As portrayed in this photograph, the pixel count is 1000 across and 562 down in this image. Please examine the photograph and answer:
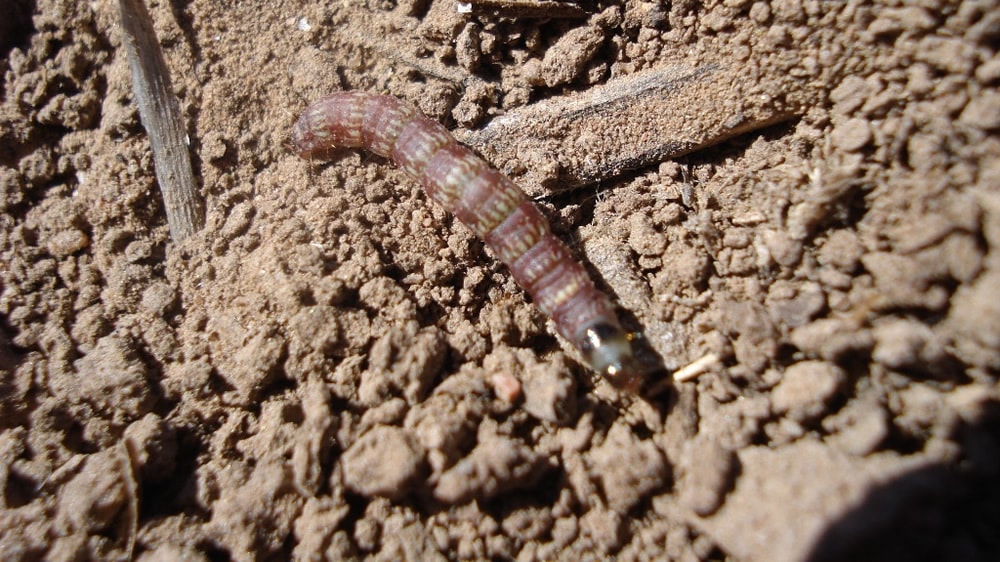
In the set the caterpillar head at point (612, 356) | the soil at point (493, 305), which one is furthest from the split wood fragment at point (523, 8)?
the caterpillar head at point (612, 356)

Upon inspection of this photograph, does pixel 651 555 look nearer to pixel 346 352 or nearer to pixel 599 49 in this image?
pixel 346 352

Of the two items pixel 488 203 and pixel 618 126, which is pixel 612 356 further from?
pixel 618 126

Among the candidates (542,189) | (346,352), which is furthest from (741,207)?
(346,352)

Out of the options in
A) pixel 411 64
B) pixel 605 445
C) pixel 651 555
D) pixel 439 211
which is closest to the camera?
pixel 651 555

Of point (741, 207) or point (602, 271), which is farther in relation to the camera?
point (602, 271)

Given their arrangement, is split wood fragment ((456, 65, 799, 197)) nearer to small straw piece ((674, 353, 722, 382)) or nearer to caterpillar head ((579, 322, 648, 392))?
caterpillar head ((579, 322, 648, 392))

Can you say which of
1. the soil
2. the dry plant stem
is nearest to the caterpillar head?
the soil

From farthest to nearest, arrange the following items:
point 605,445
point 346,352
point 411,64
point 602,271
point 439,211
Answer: point 411,64, point 439,211, point 602,271, point 346,352, point 605,445

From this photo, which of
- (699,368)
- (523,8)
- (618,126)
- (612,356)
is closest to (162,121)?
(523,8)
